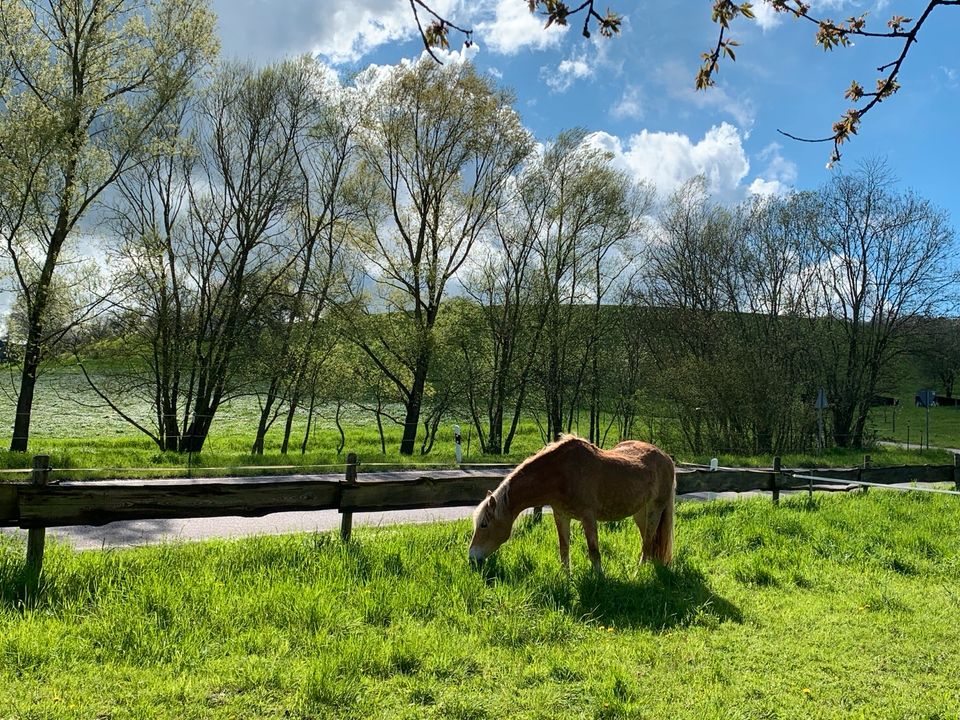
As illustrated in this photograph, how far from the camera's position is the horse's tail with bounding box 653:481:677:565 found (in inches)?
286

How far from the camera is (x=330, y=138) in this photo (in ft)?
71.6

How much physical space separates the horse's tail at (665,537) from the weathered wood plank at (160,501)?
12.5 feet

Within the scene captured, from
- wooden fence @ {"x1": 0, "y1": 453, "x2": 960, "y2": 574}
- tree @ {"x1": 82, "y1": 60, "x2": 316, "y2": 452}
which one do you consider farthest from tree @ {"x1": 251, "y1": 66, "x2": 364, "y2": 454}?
wooden fence @ {"x1": 0, "y1": 453, "x2": 960, "y2": 574}

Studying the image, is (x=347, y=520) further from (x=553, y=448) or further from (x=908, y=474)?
(x=908, y=474)

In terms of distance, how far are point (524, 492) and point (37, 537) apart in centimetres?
459

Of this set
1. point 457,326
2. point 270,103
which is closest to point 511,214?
point 457,326

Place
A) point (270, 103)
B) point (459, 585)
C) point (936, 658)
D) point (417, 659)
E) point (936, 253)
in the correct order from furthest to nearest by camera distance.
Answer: point (936, 253) < point (270, 103) < point (459, 585) < point (936, 658) < point (417, 659)

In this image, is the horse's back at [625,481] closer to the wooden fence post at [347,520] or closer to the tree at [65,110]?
the wooden fence post at [347,520]

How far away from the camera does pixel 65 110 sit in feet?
50.3

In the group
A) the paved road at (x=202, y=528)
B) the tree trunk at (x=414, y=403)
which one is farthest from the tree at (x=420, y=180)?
the paved road at (x=202, y=528)

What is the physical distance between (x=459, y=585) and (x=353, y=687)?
1964 millimetres

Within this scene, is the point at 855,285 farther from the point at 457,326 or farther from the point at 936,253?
the point at 457,326

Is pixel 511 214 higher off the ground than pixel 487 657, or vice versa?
pixel 511 214

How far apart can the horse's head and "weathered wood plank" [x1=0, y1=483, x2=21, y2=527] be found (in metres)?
4.24
